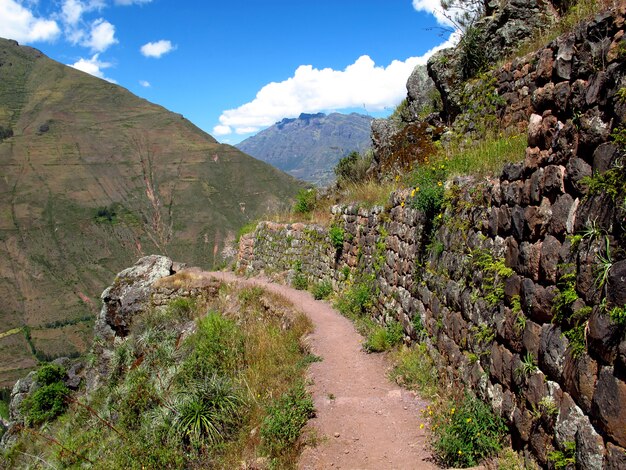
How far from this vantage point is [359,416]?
18.0 feet

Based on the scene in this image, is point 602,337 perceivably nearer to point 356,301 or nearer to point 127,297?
point 356,301

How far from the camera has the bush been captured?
15.9 m

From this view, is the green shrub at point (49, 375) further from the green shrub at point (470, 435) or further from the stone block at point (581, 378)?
the stone block at point (581, 378)

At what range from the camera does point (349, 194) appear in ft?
42.2

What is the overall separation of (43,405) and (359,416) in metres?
21.0

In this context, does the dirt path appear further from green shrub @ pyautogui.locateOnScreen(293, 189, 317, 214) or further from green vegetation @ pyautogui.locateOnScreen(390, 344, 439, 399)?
green shrub @ pyautogui.locateOnScreen(293, 189, 317, 214)

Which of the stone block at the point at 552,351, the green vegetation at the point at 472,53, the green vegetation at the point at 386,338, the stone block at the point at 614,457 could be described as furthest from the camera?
the green vegetation at the point at 472,53

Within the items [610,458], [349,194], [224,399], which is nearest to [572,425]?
[610,458]

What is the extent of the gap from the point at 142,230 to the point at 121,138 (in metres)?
63.6

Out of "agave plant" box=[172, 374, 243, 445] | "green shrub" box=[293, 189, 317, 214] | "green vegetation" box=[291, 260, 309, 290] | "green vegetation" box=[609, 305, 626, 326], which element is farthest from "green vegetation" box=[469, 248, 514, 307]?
"green shrub" box=[293, 189, 317, 214]

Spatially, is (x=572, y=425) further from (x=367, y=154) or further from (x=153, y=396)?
(x=367, y=154)

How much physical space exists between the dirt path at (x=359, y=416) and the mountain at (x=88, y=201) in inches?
3114

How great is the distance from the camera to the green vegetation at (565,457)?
10.1ft

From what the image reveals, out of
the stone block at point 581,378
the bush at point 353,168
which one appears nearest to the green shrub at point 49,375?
the bush at point 353,168
